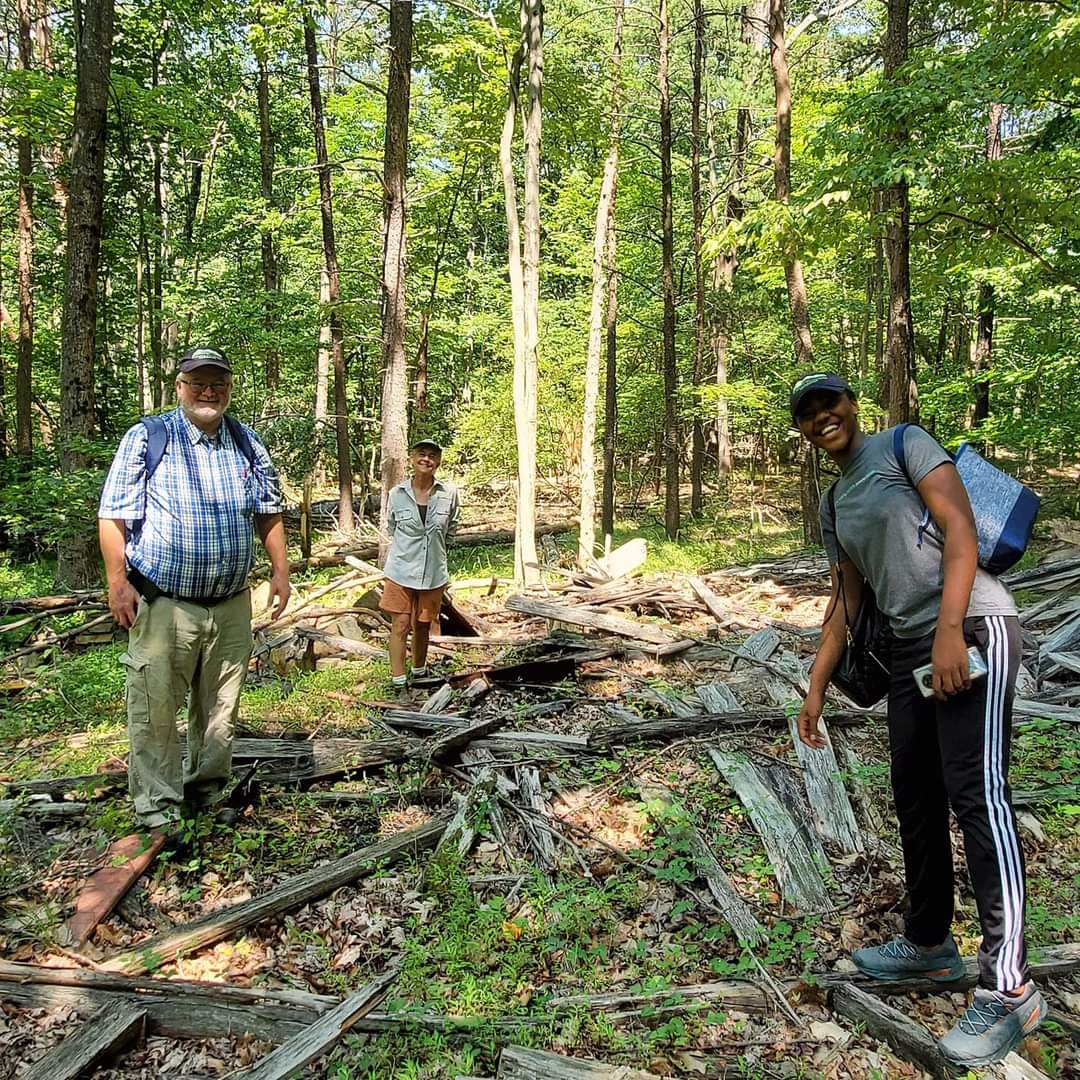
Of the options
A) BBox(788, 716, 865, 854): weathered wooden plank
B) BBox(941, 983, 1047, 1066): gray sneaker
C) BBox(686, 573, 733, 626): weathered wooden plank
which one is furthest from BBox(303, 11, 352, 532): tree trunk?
BBox(941, 983, 1047, 1066): gray sneaker

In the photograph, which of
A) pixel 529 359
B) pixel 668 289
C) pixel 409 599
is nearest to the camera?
pixel 409 599

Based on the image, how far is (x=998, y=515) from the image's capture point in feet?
8.30

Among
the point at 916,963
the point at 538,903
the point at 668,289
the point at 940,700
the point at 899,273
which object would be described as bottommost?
the point at 538,903

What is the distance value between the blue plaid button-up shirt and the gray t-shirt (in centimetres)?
301

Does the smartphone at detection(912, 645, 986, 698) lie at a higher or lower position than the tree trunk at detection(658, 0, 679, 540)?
lower

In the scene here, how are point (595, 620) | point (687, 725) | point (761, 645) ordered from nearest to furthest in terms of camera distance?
point (687, 725) → point (761, 645) → point (595, 620)

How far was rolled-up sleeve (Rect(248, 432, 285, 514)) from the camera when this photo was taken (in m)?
4.18

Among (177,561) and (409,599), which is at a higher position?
(177,561)

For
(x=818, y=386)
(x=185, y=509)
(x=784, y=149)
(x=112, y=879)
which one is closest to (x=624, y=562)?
(x=784, y=149)

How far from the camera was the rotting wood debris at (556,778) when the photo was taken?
2.87 metres

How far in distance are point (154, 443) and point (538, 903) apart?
3.00 meters

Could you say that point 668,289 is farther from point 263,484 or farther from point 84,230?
point 263,484

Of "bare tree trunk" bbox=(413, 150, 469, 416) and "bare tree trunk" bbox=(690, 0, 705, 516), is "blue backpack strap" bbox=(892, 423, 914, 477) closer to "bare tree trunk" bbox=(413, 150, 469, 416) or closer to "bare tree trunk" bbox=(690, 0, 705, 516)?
"bare tree trunk" bbox=(690, 0, 705, 516)

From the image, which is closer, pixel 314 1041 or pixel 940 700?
pixel 940 700
